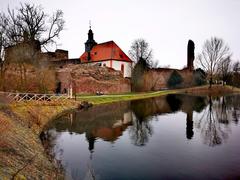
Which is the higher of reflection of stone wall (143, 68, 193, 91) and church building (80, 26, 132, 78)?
church building (80, 26, 132, 78)

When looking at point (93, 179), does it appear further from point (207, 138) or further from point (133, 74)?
point (133, 74)

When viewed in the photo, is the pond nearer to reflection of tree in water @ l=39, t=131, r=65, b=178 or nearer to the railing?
reflection of tree in water @ l=39, t=131, r=65, b=178

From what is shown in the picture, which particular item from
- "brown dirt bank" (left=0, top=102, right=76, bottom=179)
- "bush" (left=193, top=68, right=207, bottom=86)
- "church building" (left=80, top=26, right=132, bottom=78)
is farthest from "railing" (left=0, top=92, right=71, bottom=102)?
A: "bush" (left=193, top=68, right=207, bottom=86)

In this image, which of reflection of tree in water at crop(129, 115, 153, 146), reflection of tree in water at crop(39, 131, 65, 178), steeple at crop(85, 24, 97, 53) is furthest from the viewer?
steeple at crop(85, 24, 97, 53)

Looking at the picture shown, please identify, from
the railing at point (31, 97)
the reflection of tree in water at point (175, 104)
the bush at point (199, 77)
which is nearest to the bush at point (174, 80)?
the bush at point (199, 77)

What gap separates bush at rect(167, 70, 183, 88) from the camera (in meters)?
49.7

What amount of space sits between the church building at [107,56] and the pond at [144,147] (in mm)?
25432

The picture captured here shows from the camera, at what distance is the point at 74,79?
103ft

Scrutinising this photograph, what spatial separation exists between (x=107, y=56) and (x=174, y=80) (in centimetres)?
1596

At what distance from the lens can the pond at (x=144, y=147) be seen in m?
8.06

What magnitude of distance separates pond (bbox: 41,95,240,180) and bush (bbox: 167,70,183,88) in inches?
1241

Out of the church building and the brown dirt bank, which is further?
the church building

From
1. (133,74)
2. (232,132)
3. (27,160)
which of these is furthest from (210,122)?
(133,74)

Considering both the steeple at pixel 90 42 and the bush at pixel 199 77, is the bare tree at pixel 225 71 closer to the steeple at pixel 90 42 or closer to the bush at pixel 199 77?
the bush at pixel 199 77
